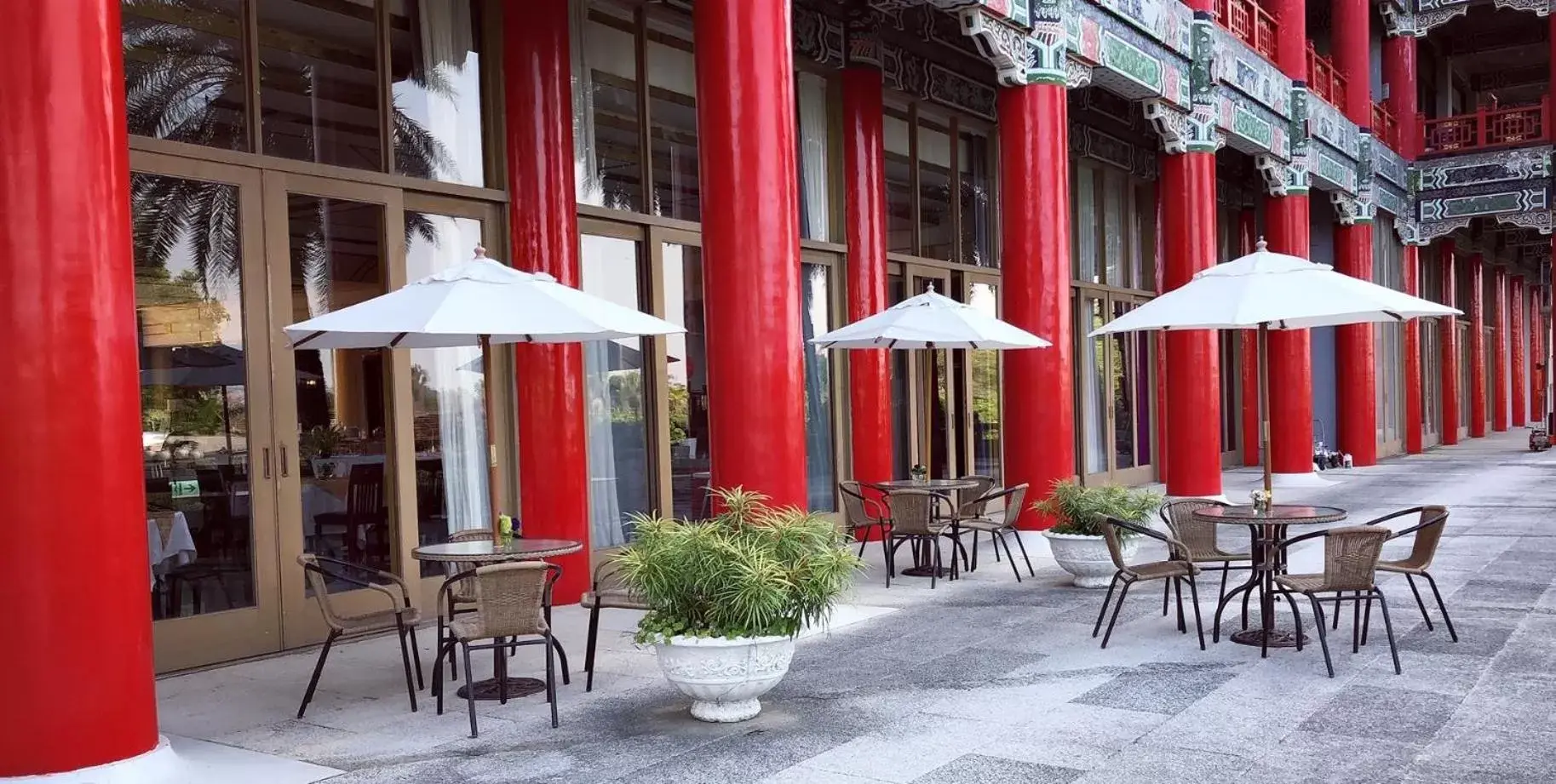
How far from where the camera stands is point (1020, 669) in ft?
21.0

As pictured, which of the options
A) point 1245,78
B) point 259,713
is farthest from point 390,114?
point 1245,78

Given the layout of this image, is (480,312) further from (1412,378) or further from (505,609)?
(1412,378)

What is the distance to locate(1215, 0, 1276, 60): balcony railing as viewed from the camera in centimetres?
1588

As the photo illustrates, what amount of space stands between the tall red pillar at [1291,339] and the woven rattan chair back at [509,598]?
1444 cm

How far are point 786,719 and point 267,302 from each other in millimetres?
4147

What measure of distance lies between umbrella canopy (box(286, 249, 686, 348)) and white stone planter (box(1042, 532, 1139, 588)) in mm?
3788

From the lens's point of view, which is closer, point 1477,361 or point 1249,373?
point 1249,373

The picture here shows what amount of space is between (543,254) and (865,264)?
14.0ft

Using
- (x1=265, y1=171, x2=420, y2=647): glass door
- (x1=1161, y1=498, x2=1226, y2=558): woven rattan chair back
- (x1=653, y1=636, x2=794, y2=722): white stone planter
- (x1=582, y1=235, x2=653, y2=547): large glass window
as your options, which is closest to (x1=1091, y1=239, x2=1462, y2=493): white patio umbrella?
(x1=1161, y1=498, x2=1226, y2=558): woven rattan chair back

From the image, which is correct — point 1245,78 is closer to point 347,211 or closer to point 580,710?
point 347,211

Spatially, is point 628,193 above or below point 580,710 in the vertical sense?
above

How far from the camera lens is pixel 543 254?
29.2 feet

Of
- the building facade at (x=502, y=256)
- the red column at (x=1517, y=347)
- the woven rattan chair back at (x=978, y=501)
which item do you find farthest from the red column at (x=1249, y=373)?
the red column at (x=1517, y=347)

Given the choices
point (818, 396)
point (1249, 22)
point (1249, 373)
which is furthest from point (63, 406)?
point (1249, 373)
